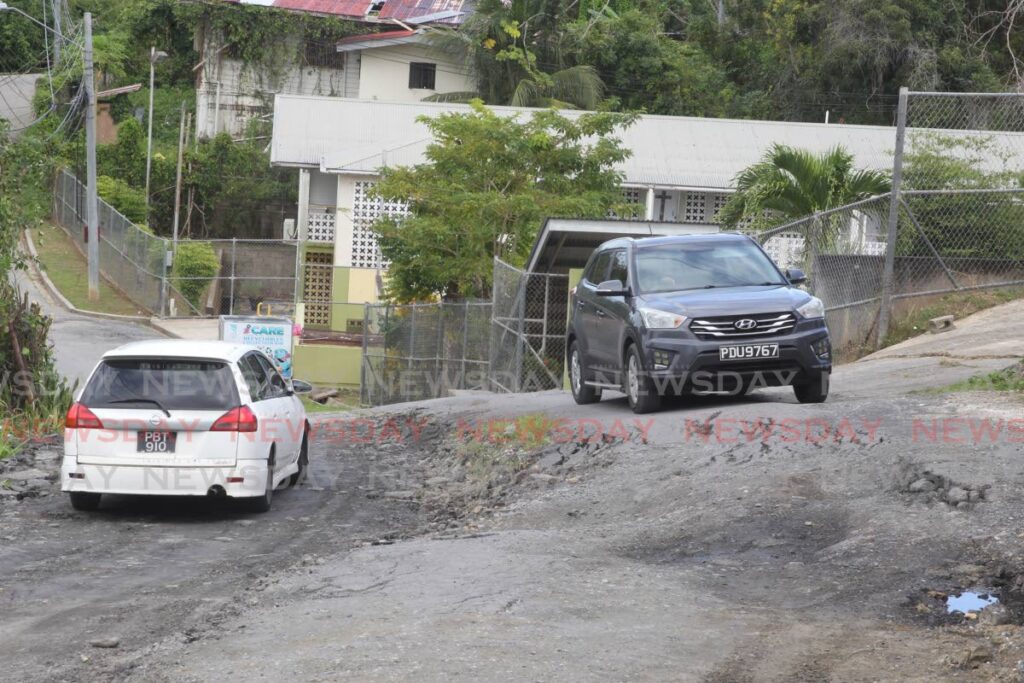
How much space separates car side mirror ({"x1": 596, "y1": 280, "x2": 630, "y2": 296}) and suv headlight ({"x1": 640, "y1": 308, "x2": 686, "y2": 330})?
1.92ft

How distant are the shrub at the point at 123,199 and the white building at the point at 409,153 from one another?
8.03 metres

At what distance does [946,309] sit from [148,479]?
12.8m

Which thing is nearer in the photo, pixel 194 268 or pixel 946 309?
pixel 946 309

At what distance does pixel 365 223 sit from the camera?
133 feet

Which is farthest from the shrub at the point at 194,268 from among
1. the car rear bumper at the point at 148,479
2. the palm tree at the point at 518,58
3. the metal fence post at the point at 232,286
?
the car rear bumper at the point at 148,479

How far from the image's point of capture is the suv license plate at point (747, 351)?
13.3 meters

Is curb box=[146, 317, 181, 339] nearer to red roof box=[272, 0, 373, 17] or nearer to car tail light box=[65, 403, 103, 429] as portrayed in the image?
red roof box=[272, 0, 373, 17]

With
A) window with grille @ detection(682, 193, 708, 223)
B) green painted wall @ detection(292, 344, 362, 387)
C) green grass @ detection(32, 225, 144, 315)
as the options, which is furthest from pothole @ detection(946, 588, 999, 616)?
green grass @ detection(32, 225, 144, 315)

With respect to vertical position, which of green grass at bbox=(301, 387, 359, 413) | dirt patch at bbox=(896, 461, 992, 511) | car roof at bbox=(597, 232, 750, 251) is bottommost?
green grass at bbox=(301, 387, 359, 413)

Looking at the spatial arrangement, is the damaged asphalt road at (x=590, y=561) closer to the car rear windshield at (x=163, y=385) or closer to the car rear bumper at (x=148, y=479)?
the car rear bumper at (x=148, y=479)

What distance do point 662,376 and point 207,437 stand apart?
442 centimetres

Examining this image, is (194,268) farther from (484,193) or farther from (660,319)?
(660,319)

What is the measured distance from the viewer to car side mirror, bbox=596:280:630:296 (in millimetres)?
14312

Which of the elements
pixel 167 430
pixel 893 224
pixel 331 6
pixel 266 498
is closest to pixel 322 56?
pixel 331 6
